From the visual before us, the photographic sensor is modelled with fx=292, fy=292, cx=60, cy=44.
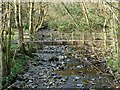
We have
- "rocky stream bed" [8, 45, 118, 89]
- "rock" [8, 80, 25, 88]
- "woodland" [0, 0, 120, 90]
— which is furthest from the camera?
"rocky stream bed" [8, 45, 118, 89]

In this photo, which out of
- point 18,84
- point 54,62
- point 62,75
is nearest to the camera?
point 18,84

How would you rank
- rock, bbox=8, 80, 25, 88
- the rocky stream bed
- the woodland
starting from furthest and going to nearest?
1. the rocky stream bed
2. rock, bbox=8, 80, 25, 88
3. the woodland

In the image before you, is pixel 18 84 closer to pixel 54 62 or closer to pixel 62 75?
pixel 62 75

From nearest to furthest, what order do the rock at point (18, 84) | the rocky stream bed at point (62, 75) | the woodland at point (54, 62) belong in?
the woodland at point (54, 62) < the rock at point (18, 84) < the rocky stream bed at point (62, 75)

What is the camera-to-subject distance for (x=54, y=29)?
15.1 m

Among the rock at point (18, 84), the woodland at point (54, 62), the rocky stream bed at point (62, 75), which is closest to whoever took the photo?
the woodland at point (54, 62)

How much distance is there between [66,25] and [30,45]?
555cm

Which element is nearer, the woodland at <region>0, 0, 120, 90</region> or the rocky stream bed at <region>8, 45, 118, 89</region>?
the woodland at <region>0, 0, 120, 90</region>

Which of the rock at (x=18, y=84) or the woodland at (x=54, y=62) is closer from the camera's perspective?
the woodland at (x=54, y=62)

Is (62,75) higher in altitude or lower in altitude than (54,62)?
lower

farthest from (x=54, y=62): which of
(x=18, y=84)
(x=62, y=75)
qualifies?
(x=18, y=84)

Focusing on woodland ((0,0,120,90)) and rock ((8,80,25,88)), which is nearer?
woodland ((0,0,120,90))

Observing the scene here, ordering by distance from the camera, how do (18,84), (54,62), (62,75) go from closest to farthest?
(18,84)
(62,75)
(54,62)

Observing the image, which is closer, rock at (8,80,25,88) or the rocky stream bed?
rock at (8,80,25,88)
